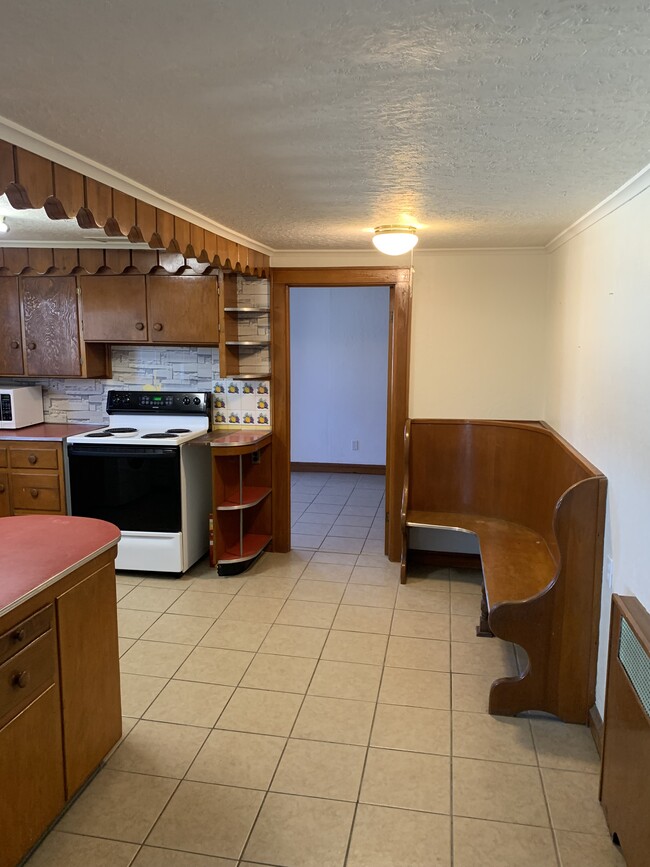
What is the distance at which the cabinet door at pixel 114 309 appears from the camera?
417 centimetres

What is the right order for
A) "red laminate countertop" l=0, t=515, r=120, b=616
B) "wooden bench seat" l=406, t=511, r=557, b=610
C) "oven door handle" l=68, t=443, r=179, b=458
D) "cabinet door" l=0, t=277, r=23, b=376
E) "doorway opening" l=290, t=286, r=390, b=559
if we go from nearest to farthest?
"red laminate countertop" l=0, t=515, r=120, b=616 → "wooden bench seat" l=406, t=511, r=557, b=610 → "oven door handle" l=68, t=443, r=179, b=458 → "cabinet door" l=0, t=277, r=23, b=376 → "doorway opening" l=290, t=286, r=390, b=559

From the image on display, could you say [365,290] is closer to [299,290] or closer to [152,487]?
[299,290]

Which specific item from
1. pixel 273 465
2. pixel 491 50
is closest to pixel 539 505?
pixel 273 465

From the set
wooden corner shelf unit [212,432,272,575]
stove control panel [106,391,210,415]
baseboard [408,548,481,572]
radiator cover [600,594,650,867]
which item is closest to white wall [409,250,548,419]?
baseboard [408,548,481,572]

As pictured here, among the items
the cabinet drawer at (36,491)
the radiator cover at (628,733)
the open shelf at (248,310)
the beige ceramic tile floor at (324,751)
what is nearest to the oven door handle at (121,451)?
the cabinet drawer at (36,491)

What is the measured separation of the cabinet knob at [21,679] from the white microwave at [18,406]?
3.04m

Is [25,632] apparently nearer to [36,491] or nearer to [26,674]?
[26,674]

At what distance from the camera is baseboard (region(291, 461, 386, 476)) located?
6910 millimetres

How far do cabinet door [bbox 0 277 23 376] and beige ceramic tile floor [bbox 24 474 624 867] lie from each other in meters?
1.91

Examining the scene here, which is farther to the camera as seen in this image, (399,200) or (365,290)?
(365,290)

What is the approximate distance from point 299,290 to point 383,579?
377cm

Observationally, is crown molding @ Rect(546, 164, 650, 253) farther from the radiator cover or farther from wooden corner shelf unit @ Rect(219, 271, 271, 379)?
wooden corner shelf unit @ Rect(219, 271, 271, 379)

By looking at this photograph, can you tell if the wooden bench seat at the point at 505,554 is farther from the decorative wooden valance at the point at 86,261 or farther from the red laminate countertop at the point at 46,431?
the red laminate countertop at the point at 46,431

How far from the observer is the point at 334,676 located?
2.84 metres
